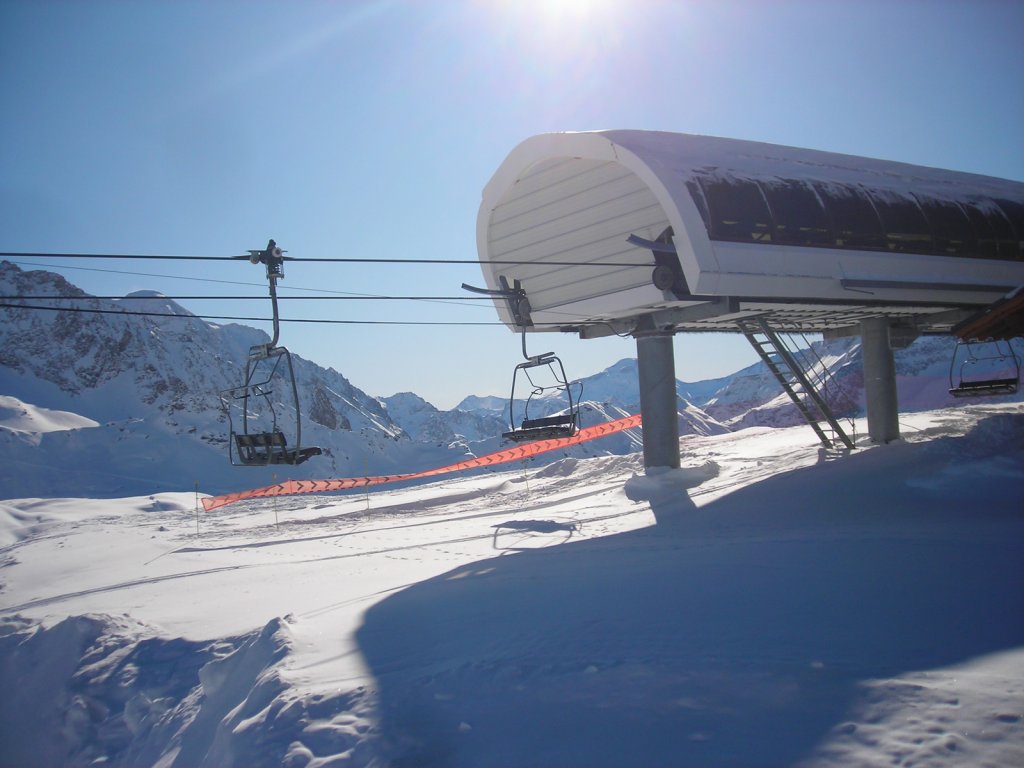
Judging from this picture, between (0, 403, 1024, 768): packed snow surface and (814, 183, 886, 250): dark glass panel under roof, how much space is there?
407cm

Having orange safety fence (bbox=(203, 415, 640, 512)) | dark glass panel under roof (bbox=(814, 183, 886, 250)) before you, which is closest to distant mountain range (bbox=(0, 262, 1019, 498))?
orange safety fence (bbox=(203, 415, 640, 512))

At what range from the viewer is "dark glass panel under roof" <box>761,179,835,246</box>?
13.4m

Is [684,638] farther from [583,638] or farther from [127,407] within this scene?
[127,407]

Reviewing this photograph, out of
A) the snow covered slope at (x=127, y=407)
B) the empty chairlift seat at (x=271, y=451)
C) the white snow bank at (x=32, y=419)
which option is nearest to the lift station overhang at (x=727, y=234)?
the empty chairlift seat at (x=271, y=451)

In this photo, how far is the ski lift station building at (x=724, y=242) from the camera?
Result: 12742 millimetres

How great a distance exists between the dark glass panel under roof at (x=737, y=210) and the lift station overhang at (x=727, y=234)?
27mm

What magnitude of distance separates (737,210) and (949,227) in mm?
5952

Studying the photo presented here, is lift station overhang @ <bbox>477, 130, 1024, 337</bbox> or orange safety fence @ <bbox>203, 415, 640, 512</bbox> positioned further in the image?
orange safety fence @ <bbox>203, 415, 640, 512</bbox>

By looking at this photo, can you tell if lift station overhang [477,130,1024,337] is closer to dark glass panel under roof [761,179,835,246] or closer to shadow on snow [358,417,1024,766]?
dark glass panel under roof [761,179,835,246]

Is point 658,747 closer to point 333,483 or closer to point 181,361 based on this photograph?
point 333,483

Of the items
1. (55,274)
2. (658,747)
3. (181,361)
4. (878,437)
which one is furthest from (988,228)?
(55,274)

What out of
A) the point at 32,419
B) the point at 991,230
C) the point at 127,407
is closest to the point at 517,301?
the point at 991,230

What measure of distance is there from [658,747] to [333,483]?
826 inches

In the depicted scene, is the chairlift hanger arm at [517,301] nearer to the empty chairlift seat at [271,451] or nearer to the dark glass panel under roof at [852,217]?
the dark glass panel under roof at [852,217]
